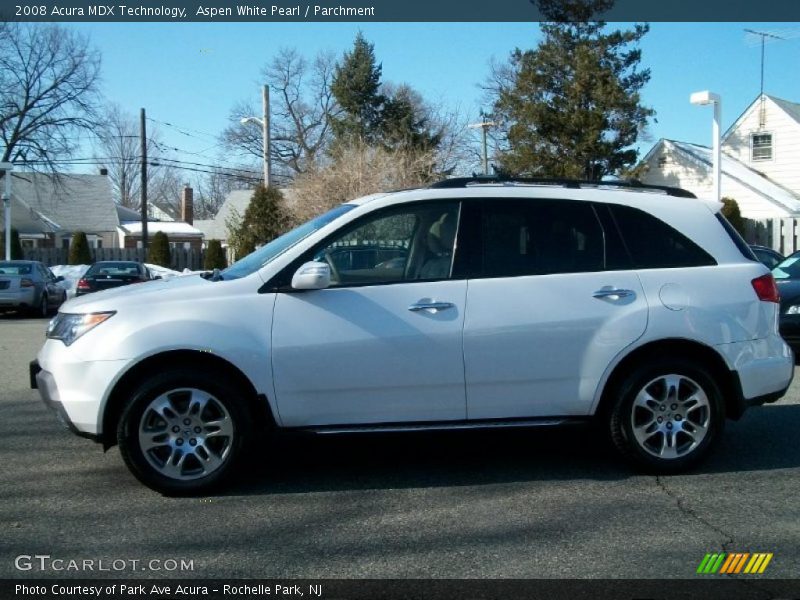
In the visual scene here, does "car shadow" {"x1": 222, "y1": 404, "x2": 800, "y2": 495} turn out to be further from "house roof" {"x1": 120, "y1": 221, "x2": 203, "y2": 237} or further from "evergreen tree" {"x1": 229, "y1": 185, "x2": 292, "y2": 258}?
"house roof" {"x1": 120, "y1": 221, "x2": 203, "y2": 237}

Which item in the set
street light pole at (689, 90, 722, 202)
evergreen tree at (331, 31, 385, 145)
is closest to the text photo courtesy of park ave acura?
street light pole at (689, 90, 722, 202)

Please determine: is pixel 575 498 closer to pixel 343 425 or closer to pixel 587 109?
pixel 343 425

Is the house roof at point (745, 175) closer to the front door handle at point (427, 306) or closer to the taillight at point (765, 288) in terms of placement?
the taillight at point (765, 288)

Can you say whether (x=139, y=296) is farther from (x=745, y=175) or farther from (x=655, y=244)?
(x=745, y=175)

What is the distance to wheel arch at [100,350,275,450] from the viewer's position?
541cm

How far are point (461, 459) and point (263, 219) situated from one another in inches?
1184

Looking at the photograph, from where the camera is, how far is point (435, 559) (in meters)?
4.48

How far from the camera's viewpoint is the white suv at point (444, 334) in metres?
5.41

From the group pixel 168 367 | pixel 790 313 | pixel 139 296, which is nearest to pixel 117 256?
pixel 790 313

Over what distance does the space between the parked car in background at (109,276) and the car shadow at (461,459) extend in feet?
53.4

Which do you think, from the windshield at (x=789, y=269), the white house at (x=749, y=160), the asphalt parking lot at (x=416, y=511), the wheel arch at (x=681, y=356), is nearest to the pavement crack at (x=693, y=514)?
the asphalt parking lot at (x=416, y=511)

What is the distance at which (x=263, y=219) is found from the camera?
35.6m

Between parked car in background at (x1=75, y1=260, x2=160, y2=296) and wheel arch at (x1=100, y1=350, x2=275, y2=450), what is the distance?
16.9 metres

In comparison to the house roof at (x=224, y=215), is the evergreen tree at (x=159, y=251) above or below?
below
